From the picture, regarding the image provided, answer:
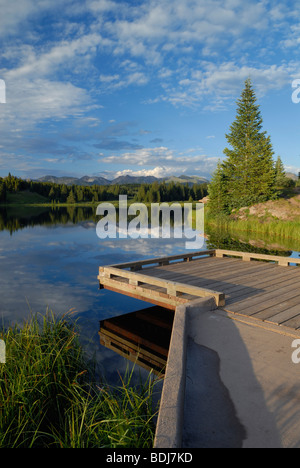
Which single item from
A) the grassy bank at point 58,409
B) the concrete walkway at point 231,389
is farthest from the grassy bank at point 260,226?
the grassy bank at point 58,409

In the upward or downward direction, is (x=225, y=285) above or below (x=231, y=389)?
above

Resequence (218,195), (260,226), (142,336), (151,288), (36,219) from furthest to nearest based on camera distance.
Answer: (36,219), (218,195), (260,226), (151,288), (142,336)

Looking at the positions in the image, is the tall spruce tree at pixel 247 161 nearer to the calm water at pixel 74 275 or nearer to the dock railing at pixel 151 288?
the calm water at pixel 74 275

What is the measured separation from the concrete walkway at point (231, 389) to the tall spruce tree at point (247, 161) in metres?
31.6

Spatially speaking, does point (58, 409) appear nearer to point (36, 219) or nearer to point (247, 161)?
point (247, 161)

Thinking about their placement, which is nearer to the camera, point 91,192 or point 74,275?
point 74,275

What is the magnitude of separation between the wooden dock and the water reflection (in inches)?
31.9

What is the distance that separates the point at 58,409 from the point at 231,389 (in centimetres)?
243

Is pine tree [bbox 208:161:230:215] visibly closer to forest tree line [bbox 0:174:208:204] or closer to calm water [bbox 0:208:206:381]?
calm water [bbox 0:208:206:381]

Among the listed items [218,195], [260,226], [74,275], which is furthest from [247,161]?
[74,275]

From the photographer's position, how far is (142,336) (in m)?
7.55

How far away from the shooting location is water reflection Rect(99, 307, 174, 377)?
21.0 ft

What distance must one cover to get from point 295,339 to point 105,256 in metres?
14.1

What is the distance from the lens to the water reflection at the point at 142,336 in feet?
21.0
